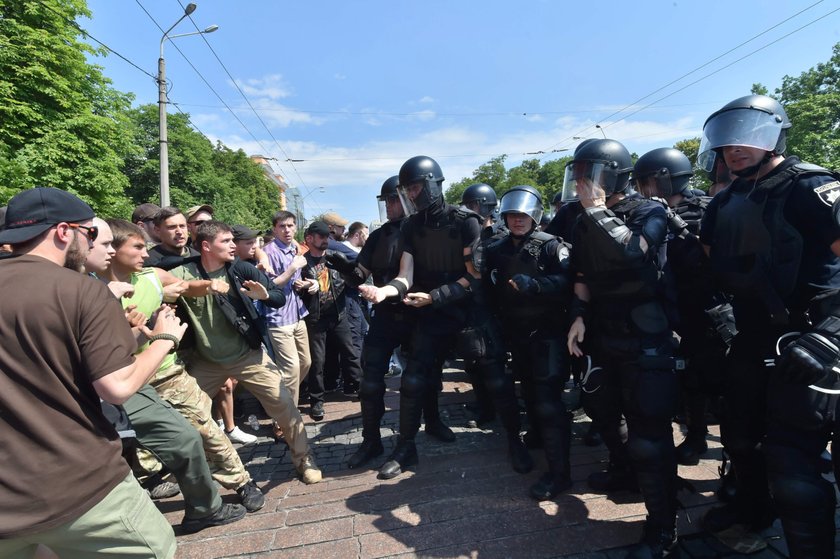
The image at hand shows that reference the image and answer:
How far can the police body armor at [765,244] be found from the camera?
2041 mm

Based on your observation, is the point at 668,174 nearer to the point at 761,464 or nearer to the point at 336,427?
the point at 761,464

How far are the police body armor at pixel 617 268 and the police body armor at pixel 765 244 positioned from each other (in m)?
0.35

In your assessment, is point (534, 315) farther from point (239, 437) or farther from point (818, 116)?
point (818, 116)

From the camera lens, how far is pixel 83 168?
14.9 m

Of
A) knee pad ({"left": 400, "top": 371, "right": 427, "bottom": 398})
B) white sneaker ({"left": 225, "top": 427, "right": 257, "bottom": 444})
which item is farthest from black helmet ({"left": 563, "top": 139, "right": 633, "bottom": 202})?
white sneaker ({"left": 225, "top": 427, "right": 257, "bottom": 444})

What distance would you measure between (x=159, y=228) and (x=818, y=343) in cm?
428

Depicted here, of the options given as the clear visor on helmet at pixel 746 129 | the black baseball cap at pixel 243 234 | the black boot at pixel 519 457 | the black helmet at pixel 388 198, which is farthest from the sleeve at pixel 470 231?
the black baseball cap at pixel 243 234

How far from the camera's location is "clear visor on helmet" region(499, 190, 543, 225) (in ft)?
11.1

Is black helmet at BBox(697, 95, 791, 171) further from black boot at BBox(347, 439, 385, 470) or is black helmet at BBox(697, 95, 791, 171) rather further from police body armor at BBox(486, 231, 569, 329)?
black boot at BBox(347, 439, 385, 470)

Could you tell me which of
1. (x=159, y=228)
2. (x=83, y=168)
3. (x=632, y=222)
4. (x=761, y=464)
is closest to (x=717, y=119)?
(x=632, y=222)

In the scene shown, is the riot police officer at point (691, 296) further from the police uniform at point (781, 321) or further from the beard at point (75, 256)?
the beard at point (75, 256)

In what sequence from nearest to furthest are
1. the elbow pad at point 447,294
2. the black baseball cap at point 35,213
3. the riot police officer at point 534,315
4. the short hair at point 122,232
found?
1. the black baseball cap at point 35,213
2. the short hair at point 122,232
3. the riot police officer at point 534,315
4. the elbow pad at point 447,294

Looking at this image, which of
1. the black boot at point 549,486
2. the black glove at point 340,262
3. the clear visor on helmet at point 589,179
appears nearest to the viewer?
the clear visor on helmet at point 589,179

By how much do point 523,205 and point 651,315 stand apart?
125 cm
